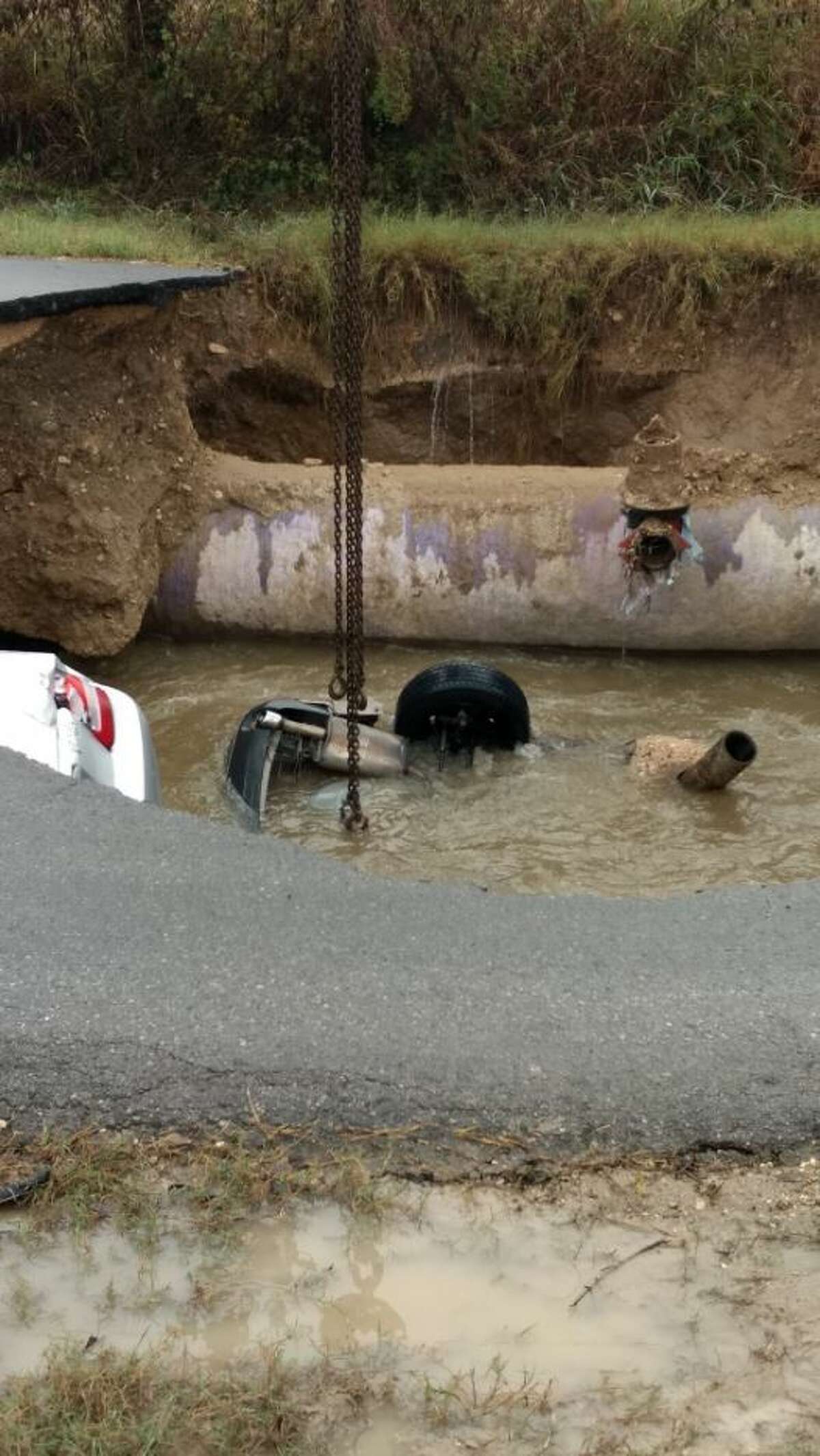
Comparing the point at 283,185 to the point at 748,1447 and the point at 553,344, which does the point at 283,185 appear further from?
the point at 748,1447

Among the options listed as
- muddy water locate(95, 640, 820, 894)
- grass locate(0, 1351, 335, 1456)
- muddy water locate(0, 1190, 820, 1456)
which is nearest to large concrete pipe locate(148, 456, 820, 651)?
muddy water locate(95, 640, 820, 894)

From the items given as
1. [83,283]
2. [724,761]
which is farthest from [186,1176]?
[83,283]

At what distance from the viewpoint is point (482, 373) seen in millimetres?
11453

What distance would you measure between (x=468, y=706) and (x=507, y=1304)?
4887 millimetres

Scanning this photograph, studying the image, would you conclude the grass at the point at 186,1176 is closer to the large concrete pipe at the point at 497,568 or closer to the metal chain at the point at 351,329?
the metal chain at the point at 351,329

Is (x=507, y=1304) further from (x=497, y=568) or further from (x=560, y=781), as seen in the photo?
(x=497, y=568)

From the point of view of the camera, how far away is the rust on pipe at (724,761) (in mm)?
7234

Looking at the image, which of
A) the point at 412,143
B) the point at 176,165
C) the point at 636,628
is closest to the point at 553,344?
the point at 636,628

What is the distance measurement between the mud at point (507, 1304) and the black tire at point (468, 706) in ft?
14.5

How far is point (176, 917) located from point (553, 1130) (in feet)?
4.90

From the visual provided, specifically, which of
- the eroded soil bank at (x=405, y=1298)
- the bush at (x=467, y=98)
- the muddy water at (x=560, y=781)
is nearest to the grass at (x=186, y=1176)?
the eroded soil bank at (x=405, y=1298)

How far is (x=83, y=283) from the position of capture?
908 cm

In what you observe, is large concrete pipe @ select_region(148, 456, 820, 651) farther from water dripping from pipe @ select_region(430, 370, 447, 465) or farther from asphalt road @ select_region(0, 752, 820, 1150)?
asphalt road @ select_region(0, 752, 820, 1150)

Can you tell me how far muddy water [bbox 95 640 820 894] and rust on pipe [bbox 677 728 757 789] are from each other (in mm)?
133
